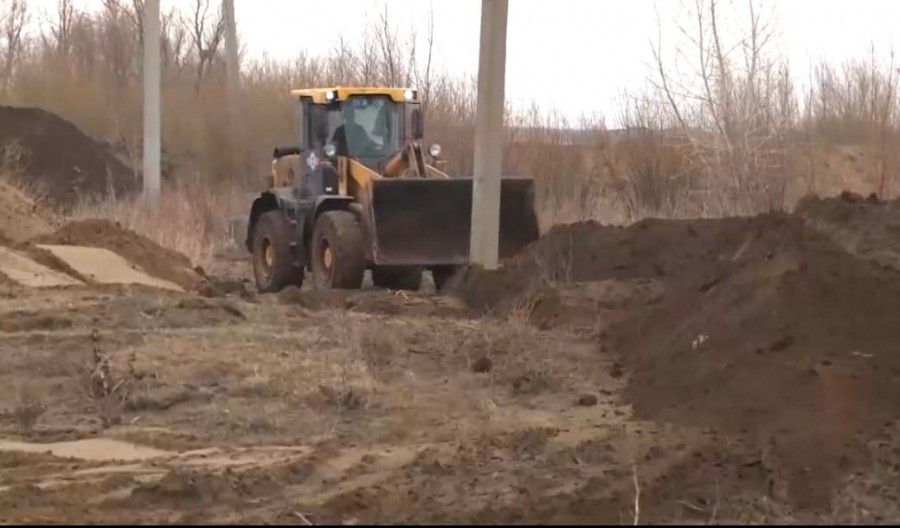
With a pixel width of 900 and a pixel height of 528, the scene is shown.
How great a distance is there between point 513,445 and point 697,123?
55.9 feet

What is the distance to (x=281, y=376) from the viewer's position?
10211mm

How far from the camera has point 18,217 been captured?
19.9 metres

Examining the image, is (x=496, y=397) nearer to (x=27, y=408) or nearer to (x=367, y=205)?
(x=27, y=408)

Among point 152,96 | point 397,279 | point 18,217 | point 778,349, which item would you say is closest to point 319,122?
point 397,279

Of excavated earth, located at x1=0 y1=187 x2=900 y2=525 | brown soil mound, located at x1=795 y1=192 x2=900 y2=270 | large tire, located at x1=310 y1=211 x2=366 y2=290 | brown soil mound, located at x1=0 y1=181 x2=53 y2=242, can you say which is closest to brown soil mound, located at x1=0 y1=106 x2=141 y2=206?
brown soil mound, located at x1=0 y1=181 x2=53 y2=242

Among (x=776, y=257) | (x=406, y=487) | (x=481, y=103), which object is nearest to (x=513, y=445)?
(x=406, y=487)

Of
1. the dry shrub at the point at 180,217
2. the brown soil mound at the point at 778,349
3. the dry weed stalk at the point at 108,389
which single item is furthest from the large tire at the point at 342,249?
the dry weed stalk at the point at 108,389

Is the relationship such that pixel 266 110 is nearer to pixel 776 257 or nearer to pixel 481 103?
pixel 481 103

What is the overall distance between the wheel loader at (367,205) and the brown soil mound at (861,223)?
4.24 m

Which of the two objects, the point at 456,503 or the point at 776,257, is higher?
the point at 776,257

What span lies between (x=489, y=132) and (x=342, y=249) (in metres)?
2.33

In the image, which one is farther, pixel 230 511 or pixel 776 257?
pixel 776 257

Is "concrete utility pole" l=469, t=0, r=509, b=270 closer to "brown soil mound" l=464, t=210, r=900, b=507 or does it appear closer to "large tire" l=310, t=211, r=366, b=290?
"large tire" l=310, t=211, r=366, b=290

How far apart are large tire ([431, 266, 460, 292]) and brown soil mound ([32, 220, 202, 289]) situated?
3.17 metres
